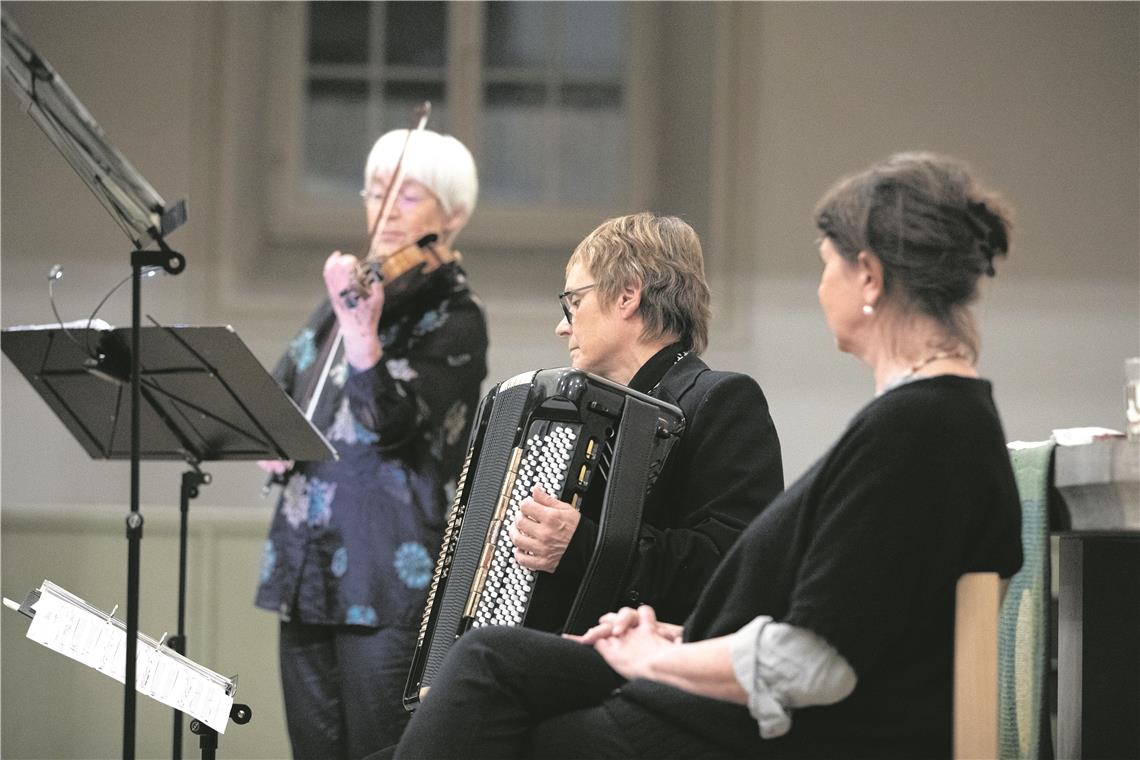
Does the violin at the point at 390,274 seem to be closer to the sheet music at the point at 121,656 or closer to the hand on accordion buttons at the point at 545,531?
the sheet music at the point at 121,656

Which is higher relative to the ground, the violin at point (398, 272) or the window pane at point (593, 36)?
the window pane at point (593, 36)

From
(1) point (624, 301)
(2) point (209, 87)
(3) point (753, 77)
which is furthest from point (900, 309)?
(2) point (209, 87)

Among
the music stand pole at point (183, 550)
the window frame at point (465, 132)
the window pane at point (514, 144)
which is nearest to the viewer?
the music stand pole at point (183, 550)

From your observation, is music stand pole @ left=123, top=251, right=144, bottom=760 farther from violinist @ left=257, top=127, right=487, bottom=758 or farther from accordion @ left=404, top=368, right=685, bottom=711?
violinist @ left=257, top=127, right=487, bottom=758

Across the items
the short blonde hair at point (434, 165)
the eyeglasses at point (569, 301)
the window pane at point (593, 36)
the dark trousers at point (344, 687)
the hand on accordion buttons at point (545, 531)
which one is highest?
the window pane at point (593, 36)

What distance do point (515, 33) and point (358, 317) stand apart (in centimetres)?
213

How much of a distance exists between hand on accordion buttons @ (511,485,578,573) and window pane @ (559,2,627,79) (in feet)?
9.70

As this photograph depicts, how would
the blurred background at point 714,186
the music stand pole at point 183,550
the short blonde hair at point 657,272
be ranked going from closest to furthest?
the short blonde hair at point 657,272
the music stand pole at point 183,550
the blurred background at point 714,186

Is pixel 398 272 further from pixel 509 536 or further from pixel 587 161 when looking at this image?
pixel 587 161

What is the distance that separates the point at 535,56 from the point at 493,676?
3.36 meters

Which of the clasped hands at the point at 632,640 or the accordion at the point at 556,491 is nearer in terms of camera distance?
the clasped hands at the point at 632,640

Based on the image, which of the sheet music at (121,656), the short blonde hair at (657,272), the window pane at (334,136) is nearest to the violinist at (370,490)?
the sheet music at (121,656)

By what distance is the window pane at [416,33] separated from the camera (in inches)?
184

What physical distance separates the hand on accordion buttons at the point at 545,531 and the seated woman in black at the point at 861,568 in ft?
1.07
